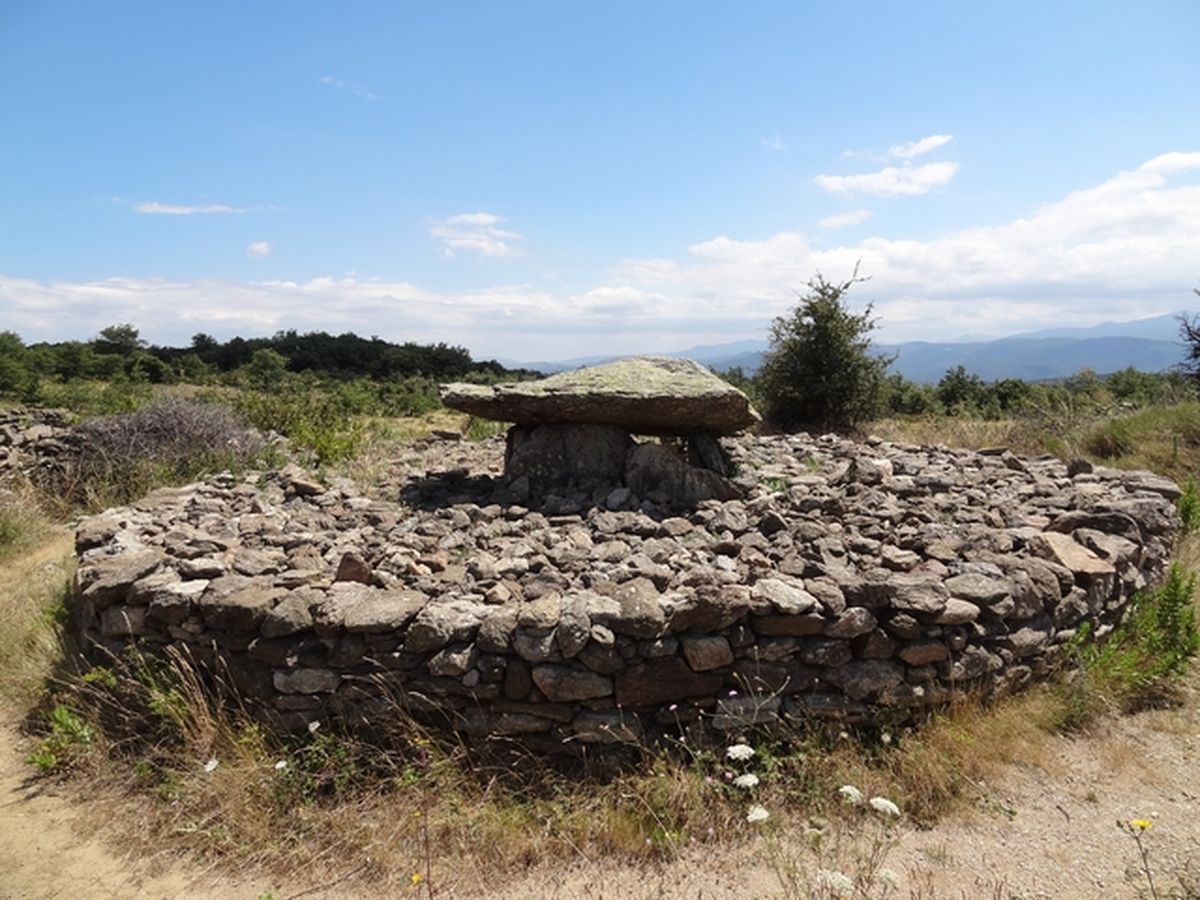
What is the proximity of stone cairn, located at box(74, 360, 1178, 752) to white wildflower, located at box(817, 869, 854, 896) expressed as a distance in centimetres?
88

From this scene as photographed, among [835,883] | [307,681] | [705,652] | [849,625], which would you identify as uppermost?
[849,625]

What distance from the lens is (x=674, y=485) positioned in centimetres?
609

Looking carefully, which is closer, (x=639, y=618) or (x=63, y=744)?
(x=639, y=618)

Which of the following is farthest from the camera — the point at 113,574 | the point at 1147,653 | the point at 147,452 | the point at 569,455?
the point at 147,452

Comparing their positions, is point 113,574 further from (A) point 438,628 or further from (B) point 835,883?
(B) point 835,883

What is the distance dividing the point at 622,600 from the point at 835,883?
1.56 meters

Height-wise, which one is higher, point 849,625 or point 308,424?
point 308,424

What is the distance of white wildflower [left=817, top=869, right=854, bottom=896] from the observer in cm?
259

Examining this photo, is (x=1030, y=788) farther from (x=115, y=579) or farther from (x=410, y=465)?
(x=410, y=465)

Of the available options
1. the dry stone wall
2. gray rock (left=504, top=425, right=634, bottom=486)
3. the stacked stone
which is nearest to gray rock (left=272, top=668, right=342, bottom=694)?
the dry stone wall

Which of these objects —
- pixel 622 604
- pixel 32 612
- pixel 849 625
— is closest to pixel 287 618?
pixel 622 604

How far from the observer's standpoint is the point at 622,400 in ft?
20.3

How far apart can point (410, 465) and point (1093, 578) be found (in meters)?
6.50

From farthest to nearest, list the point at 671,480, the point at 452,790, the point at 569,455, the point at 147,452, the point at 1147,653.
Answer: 1. the point at 147,452
2. the point at 569,455
3. the point at 671,480
4. the point at 1147,653
5. the point at 452,790
